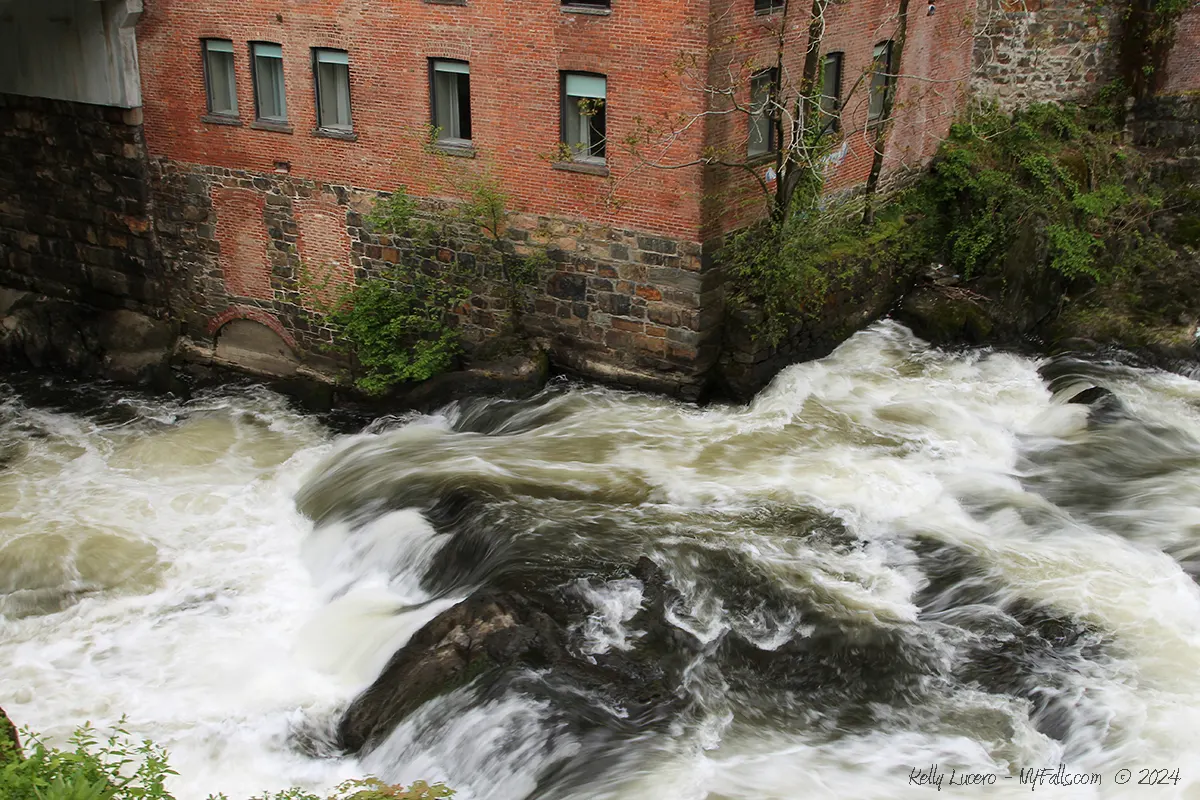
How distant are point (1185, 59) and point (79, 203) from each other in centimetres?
1987

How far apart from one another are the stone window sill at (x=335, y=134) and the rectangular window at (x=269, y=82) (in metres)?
0.77

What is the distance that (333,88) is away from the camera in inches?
742

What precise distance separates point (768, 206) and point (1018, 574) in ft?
22.9

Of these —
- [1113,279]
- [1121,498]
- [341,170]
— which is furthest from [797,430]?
[341,170]

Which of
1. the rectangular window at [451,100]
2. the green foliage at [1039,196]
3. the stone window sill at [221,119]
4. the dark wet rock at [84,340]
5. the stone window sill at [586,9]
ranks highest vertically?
the stone window sill at [586,9]

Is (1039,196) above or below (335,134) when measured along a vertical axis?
below

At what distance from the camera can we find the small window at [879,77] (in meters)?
19.3

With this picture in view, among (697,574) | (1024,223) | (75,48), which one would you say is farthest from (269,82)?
(1024,223)

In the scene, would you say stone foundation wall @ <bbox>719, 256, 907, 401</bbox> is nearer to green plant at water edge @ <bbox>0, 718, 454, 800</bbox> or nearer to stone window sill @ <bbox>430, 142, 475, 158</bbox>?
stone window sill @ <bbox>430, 142, 475, 158</bbox>

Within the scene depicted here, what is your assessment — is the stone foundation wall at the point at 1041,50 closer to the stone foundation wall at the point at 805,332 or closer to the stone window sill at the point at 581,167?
the stone foundation wall at the point at 805,332

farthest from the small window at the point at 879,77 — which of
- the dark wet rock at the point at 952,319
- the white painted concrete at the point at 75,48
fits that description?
the white painted concrete at the point at 75,48

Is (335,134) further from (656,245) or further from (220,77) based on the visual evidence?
(656,245)

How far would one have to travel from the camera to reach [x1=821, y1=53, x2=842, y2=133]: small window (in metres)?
18.6

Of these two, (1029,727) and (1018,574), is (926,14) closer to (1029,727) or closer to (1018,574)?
(1018,574)
